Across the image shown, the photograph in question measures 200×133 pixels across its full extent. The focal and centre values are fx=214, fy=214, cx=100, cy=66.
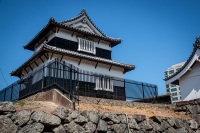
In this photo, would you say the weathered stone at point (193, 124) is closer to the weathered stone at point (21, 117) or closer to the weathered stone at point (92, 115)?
the weathered stone at point (92, 115)

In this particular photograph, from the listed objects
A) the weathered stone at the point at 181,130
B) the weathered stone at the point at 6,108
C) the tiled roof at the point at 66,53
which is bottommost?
the weathered stone at the point at 181,130

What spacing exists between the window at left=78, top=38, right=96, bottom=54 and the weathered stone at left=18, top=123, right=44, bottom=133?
15445 millimetres

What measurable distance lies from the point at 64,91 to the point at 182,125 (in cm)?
689

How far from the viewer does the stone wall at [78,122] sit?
6945mm

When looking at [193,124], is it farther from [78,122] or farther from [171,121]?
[78,122]

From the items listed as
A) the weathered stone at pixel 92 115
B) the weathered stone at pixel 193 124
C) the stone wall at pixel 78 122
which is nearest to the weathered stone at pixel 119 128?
the stone wall at pixel 78 122

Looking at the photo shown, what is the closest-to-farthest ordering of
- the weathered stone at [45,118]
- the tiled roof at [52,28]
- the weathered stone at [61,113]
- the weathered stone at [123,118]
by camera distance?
the weathered stone at [45,118]
the weathered stone at [61,113]
the weathered stone at [123,118]
the tiled roof at [52,28]

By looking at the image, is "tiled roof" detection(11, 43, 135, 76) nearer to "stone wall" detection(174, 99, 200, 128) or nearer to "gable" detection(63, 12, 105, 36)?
"gable" detection(63, 12, 105, 36)

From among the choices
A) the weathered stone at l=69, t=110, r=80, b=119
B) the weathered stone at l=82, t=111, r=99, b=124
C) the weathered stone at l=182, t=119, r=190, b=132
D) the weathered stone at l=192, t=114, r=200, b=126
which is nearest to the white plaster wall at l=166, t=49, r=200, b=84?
the weathered stone at l=192, t=114, r=200, b=126

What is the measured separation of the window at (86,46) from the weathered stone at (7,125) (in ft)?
51.7

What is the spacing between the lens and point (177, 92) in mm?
96812

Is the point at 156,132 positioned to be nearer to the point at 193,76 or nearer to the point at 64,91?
the point at 64,91

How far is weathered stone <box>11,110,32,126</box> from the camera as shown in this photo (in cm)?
694

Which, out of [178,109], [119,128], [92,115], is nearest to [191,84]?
[178,109]
